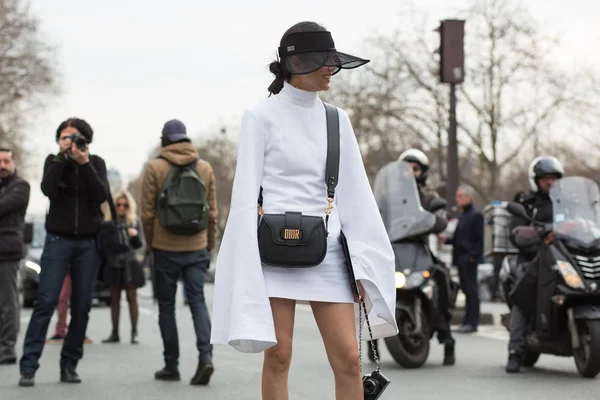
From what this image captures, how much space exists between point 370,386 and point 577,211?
5254mm

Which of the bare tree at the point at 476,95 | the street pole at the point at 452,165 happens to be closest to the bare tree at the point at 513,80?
the bare tree at the point at 476,95

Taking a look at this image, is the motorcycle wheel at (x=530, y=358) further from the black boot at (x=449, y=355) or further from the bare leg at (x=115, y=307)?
the bare leg at (x=115, y=307)

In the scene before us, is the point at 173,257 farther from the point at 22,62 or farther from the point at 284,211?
the point at 22,62

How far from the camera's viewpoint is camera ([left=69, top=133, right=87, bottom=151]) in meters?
8.48

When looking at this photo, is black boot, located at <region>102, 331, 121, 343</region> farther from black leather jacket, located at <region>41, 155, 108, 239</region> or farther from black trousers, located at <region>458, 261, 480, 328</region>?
black leather jacket, located at <region>41, 155, 108, 239</region>

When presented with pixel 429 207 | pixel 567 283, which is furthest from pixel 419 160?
pixel 567 283

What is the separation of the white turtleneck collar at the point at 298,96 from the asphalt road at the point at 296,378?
3529mm

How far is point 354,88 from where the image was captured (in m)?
49.8

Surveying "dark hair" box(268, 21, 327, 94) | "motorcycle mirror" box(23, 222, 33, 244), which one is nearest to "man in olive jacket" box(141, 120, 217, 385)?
"motorcycle mirror" box(23, 222, 33, 244)

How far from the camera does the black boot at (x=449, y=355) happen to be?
1064cm

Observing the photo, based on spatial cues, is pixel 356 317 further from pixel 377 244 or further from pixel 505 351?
pixel 505 351

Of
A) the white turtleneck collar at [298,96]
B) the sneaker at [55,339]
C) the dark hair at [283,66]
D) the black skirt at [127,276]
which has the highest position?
the dark hair at [283,66]

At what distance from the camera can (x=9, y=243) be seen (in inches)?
418

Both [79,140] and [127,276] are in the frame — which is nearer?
[79,140]
